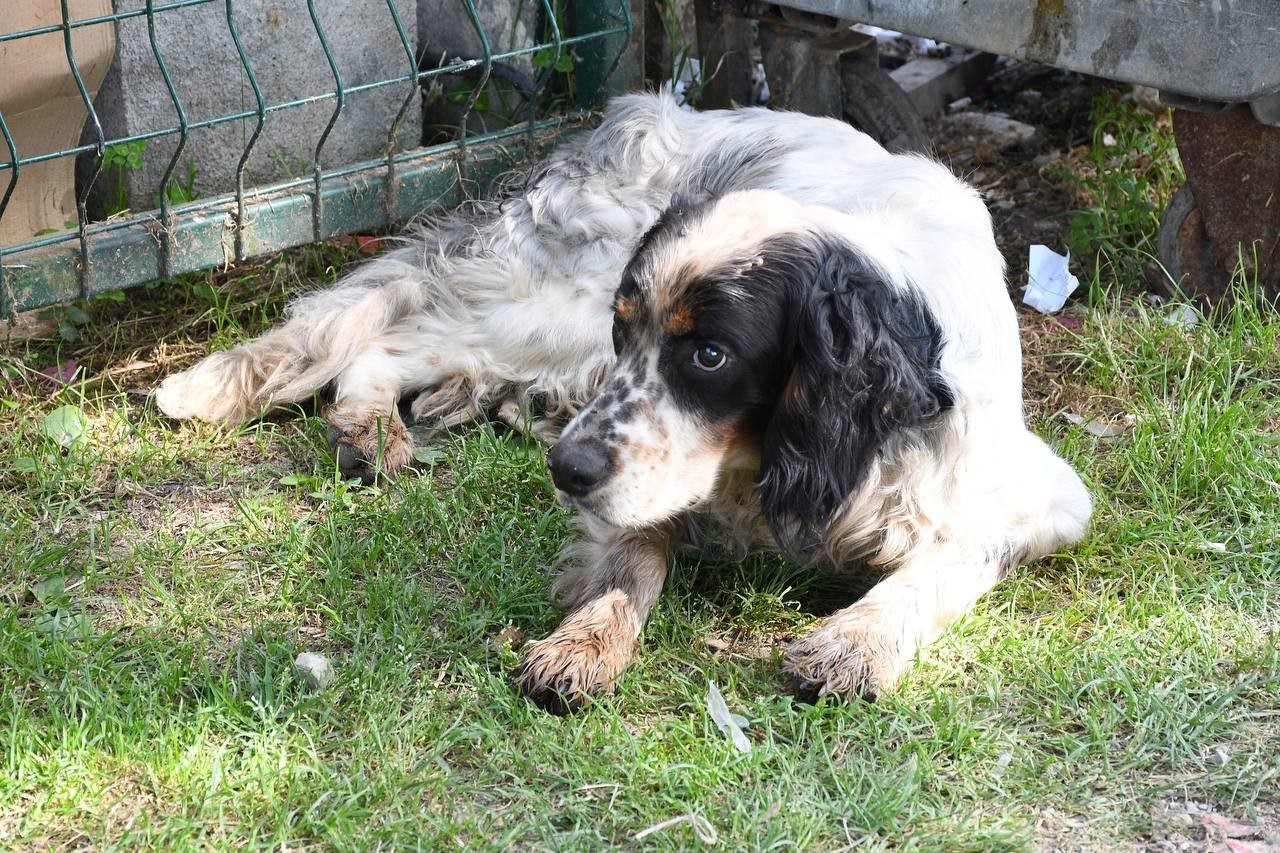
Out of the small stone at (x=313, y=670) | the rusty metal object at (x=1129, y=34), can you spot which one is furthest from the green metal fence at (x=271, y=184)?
the small stone at (x=313, y=670)

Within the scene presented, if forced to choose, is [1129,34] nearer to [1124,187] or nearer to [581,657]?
[1124,187]

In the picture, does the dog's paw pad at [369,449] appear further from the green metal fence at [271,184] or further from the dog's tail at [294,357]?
the green metal fence at [271,184]

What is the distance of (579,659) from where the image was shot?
9.71 feet

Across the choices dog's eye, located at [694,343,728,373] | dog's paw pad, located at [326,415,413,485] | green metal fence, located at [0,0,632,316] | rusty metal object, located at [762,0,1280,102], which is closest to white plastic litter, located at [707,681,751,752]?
dog's eye, located at [694,343,728,373]

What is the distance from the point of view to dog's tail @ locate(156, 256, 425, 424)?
13.4ft

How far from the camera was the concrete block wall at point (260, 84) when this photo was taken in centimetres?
445

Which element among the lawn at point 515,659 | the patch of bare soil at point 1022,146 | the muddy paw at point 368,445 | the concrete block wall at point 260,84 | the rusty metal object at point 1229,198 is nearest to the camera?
the lawn at point 515,659

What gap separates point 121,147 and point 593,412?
222 cm

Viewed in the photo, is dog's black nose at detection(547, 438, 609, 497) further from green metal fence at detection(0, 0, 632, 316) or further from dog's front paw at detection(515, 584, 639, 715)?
green metal fence at detection(0, 0, 632, 316)

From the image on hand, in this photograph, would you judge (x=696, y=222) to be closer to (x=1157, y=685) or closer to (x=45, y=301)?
(x=1157, y=685)

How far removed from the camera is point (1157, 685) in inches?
118

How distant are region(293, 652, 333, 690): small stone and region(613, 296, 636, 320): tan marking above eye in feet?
3.22

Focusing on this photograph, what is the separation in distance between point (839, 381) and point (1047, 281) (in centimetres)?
215

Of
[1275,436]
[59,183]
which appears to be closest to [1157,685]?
[1275,436]
